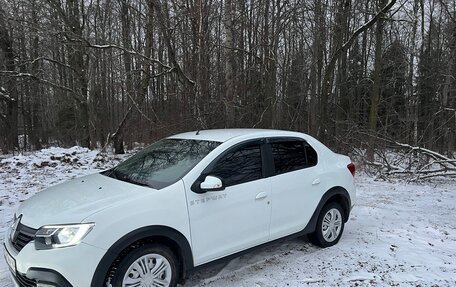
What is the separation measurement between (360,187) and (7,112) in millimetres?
23028

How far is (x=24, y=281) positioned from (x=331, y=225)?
12.0ft

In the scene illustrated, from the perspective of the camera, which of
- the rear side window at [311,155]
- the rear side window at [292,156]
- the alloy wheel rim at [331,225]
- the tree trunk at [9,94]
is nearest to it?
the rear side window at [292,156]

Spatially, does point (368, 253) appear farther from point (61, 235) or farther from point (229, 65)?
point (229, 65)

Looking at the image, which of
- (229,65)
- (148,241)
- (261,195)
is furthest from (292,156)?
(229,65)

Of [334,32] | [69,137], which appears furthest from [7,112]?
[334,32]

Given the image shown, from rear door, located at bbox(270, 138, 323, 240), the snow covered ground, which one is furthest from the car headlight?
rear door, located at bbox(270, 138, 323, 240)

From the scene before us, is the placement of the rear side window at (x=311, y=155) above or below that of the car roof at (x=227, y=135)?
below

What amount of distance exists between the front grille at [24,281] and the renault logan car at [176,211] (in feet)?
0.05

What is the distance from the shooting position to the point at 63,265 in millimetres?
2736

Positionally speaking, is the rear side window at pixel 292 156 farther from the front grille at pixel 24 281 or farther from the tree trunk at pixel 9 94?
the tree trunk at pixel 9 94

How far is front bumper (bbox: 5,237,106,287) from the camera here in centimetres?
274

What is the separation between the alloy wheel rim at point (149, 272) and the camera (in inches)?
120

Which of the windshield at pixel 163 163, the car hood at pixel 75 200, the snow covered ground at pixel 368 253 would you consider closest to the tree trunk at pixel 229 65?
the snow covered ground at pixel 368 253

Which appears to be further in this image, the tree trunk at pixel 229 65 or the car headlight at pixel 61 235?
the tree trunk at pixel 229 65
